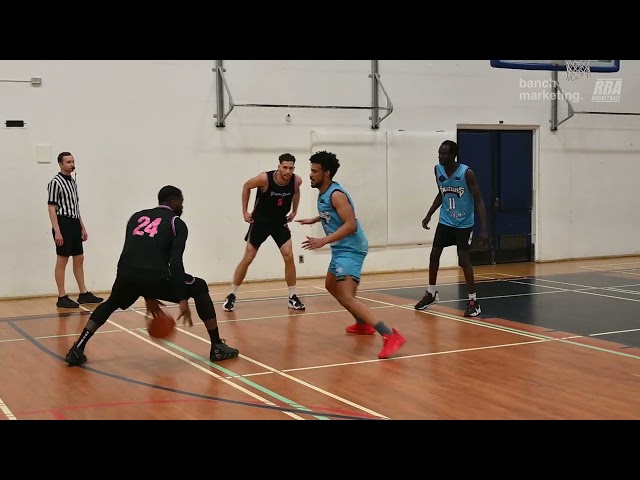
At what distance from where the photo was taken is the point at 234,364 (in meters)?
7.37

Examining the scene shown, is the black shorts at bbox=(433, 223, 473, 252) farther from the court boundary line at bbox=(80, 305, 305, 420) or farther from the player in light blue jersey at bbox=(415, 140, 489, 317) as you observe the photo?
the court boundary line at bbox=(80, 305, 305, 420)

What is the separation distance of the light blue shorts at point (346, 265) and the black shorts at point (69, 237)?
14.8 feet

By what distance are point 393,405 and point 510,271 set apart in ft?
28.6

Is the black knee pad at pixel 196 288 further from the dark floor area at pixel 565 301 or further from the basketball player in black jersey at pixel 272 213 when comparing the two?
the dark floor area at pixel 565 301

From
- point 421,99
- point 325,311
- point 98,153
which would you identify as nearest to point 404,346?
point 325,311

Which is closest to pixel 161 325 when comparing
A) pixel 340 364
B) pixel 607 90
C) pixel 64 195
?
pixel 340 364

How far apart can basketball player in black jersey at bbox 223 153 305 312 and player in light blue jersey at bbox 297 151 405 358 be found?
2324 millimetres

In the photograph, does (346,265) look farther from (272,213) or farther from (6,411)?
(6,411)

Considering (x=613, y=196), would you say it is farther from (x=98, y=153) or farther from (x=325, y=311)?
(x=98, y=153)

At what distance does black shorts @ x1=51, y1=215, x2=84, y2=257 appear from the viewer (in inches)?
426

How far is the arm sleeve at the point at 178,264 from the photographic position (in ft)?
22.1

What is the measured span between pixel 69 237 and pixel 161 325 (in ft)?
13.9

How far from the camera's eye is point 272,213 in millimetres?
10242

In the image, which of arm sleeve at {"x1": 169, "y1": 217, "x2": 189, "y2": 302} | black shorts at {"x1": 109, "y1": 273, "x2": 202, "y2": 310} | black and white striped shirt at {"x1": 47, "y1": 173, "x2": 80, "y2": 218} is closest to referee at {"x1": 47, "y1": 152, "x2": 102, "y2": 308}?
black and white striped shirt at {"x1": 47, "y1": 173, "x2": 80, "y2": 218}
